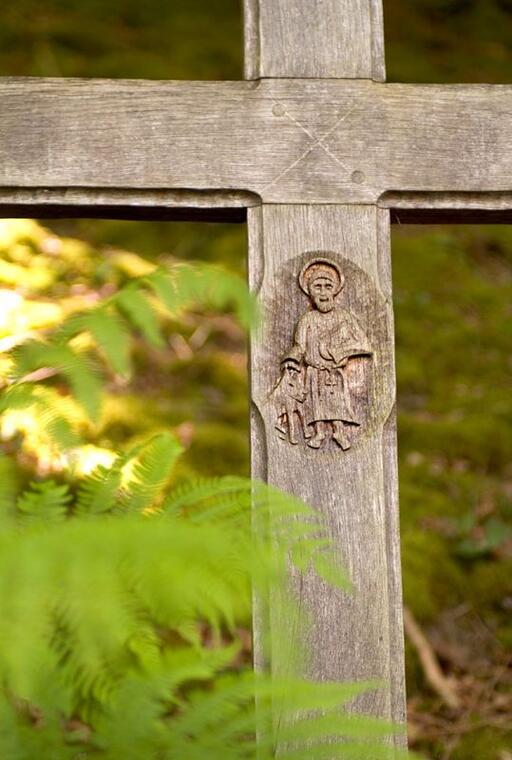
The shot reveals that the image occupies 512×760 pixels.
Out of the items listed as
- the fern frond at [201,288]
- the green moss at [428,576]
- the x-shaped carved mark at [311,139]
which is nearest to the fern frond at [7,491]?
the fern frond at [201,288]

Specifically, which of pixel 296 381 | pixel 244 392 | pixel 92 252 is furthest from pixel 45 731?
pixel 92 252

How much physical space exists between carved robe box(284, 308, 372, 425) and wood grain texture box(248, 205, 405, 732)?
3cm

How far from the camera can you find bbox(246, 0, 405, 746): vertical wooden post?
172 cm

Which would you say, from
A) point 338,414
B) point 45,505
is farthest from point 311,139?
point 45,505

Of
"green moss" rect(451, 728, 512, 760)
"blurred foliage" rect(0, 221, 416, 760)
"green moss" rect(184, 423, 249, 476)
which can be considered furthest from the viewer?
"green moss" rect(184, 423, 249, 476)

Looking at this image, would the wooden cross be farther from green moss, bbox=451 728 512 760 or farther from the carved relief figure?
green moss, bbox=451 728 512 760

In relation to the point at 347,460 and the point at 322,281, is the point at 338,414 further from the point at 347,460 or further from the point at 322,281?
the point at 322,281

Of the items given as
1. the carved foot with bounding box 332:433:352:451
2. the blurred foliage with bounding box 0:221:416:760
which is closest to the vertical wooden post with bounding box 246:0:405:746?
the carved foot with bounding box 332:433:352:451

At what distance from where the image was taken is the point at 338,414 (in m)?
1.79

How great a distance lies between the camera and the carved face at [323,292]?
180 cm

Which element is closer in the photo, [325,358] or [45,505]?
[45,505]

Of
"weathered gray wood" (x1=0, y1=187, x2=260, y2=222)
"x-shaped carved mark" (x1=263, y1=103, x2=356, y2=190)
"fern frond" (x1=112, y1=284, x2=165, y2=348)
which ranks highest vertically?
"x-shaped carved mark" (x1=263, y1=103, x2=356, y2=190)

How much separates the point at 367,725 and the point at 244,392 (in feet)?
12.4

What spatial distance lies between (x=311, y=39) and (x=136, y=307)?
1138mm
